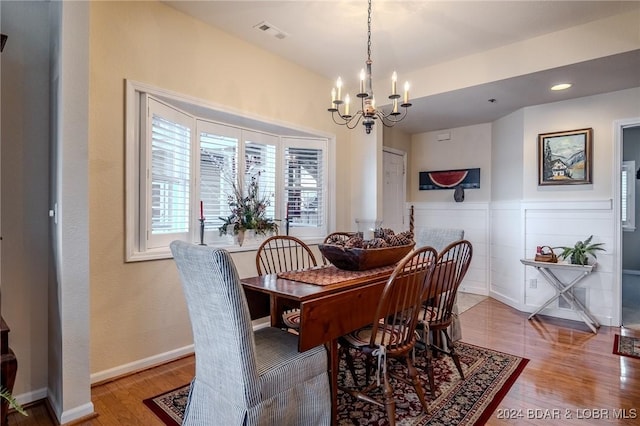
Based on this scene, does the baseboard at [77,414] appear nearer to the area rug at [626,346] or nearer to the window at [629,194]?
the area rug at [626,346]

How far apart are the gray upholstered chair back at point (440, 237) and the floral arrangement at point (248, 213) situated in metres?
1.44

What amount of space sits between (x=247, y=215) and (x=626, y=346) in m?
3.56

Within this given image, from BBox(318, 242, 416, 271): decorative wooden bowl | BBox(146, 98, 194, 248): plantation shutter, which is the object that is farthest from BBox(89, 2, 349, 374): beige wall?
BBox(318, 242, 416, 271): decorative wooden bowl

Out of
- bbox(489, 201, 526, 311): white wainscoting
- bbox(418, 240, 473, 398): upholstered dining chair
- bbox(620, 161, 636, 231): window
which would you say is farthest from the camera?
bbox(620, 161, 636, 231): window

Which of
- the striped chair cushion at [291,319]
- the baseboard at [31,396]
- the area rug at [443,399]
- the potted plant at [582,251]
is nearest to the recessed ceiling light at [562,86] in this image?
the potted plant at [582,251]

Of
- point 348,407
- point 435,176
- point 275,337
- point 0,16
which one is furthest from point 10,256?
point 435,176

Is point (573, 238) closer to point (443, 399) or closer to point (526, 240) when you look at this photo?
point (526, 240)

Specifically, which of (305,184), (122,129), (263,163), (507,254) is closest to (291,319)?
(122,129)

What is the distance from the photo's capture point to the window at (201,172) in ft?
8.40

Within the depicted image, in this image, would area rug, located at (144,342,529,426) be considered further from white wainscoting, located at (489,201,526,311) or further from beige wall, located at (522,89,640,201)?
beige wall, located at (522,89,640,201)

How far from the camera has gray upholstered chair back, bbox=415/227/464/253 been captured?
2.92m

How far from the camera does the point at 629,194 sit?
6.01m

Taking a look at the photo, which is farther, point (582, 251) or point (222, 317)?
point (582, 251)

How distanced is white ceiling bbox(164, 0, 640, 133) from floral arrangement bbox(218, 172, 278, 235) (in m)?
1.38
